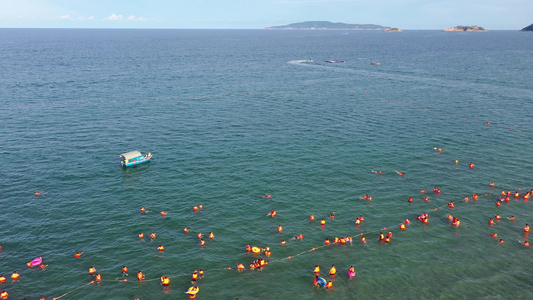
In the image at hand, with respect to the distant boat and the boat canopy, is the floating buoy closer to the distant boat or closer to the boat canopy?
the distant boat

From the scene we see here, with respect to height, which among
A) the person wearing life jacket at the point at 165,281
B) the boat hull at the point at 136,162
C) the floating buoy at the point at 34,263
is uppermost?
the boat hull at the point at 136,162

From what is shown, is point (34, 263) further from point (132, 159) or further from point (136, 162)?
point (136, 162)

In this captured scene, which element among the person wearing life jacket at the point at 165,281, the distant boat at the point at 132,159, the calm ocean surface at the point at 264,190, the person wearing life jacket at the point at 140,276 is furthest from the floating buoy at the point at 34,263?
the distant boat at the point at 132,159

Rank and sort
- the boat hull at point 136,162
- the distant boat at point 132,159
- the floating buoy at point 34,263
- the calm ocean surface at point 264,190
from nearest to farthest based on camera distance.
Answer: the calm ocean surface at point 264,190 < the floating buoy at point 34,263 < the distant boat at point 132,159 < the boat hull at point 136,162

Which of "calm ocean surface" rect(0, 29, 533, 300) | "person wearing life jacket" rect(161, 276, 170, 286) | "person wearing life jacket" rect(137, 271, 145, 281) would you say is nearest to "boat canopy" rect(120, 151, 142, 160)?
"calm ocean surface" rect(0, 29, 533, 300)

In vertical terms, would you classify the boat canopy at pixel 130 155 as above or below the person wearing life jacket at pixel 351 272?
above

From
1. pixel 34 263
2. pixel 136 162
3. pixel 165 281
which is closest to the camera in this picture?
pixel 165 281

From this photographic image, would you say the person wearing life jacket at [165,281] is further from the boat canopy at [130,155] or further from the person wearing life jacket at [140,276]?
the boat canopy at [130,155]

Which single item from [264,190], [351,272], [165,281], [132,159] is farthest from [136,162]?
[351,272]
